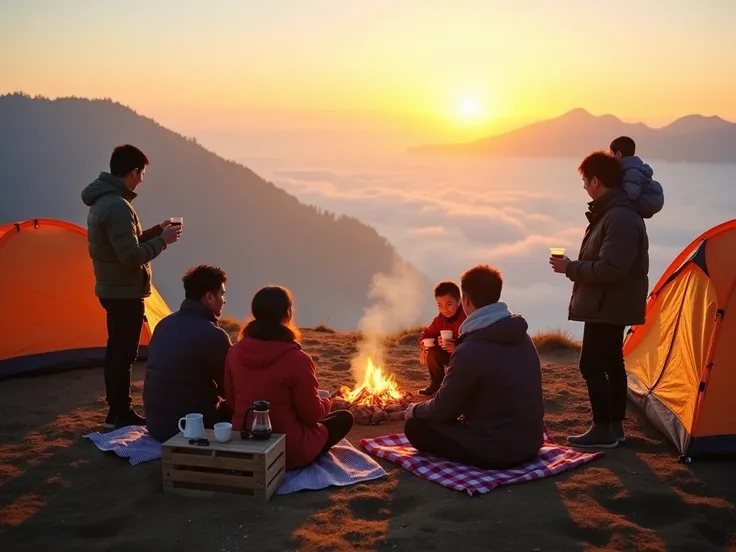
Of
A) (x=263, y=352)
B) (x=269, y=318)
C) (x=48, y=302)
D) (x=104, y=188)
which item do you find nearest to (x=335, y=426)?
(x=263, y=352)

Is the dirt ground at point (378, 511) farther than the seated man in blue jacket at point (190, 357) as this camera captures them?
No

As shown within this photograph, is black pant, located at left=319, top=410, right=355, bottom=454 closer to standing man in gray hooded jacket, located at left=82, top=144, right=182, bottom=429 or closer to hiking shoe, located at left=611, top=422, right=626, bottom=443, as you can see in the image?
standing man in gray hooded jacket, located at left=82, top=144, right=182, bottom=429

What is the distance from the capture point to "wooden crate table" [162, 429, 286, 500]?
4504mm

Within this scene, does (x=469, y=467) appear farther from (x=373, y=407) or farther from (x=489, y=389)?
(x=373, y=407)

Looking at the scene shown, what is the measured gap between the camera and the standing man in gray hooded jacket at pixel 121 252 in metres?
5.67

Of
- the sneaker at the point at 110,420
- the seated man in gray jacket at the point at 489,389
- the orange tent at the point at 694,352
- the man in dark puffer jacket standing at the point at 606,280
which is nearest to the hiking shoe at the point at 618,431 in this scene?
the man in dark puffer jacket standing at the point at 606,280

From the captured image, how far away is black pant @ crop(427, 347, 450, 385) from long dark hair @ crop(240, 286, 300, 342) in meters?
2.55

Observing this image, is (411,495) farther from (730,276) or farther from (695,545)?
(730,276)

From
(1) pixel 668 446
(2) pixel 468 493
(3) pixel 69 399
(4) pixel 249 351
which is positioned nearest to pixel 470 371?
(2) pixel 468 493

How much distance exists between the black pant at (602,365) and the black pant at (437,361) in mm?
1610

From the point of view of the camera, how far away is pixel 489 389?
4836 millimetres

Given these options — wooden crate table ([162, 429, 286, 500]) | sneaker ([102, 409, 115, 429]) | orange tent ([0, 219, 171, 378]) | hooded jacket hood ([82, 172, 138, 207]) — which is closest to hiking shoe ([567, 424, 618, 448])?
wooden crate table ([162, 429, 286, 500])

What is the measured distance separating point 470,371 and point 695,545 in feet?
5.58

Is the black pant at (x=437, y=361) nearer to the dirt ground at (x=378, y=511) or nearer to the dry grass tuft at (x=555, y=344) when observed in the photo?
the dirt ground at (x=378, y=511)
